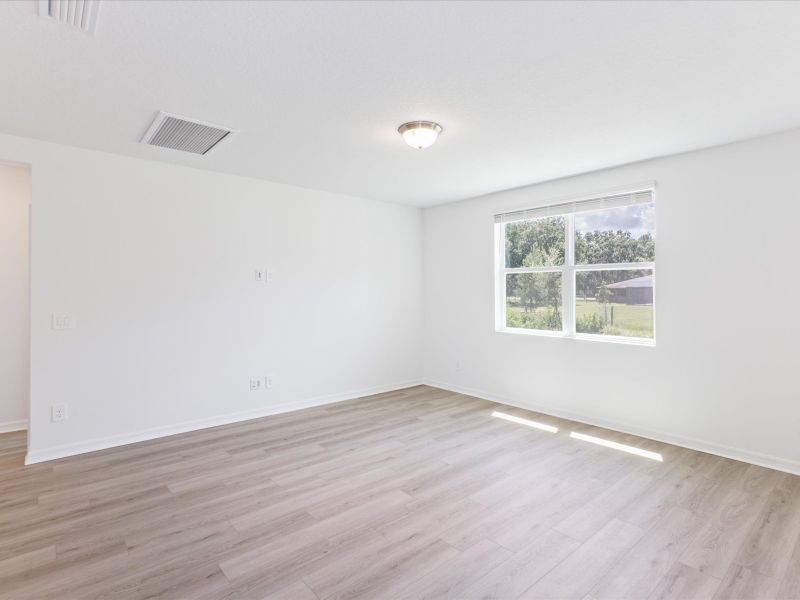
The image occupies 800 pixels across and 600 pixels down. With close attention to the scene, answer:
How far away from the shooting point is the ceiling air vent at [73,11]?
169 cm

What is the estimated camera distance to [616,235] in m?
4.03

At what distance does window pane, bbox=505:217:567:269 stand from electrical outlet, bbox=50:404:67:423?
4531 millimetres

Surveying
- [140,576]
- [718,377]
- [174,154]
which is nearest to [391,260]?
[174,154]

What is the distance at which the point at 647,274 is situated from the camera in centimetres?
382

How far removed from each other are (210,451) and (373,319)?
251 centimetres

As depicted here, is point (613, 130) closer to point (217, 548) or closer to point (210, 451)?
point (217, 548)

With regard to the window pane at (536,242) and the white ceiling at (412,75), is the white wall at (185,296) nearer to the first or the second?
the white ceiling at (412,75)

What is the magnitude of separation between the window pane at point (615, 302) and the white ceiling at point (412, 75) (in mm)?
1171

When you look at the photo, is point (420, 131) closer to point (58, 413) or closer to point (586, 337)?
point (586, 337)

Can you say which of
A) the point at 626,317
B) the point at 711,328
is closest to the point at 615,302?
the point at 626,317

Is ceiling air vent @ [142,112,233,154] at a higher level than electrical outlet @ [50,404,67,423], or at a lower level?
higher

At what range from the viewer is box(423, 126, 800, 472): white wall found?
3066mm

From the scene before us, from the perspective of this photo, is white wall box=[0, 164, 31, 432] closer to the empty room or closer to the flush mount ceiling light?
the empty room

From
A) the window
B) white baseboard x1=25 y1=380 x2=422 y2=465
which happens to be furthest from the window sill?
white baseboard x1=25 y1=380 x2=422 y2=465
